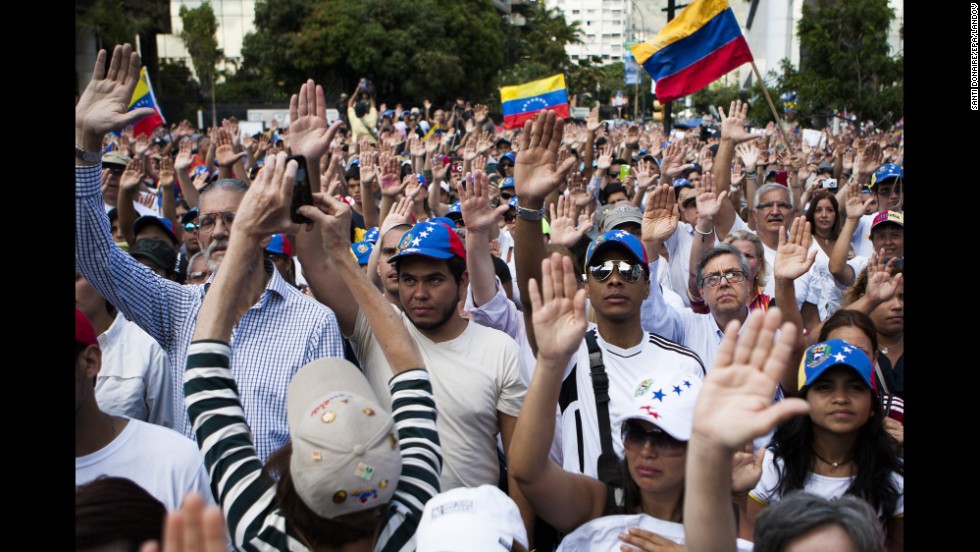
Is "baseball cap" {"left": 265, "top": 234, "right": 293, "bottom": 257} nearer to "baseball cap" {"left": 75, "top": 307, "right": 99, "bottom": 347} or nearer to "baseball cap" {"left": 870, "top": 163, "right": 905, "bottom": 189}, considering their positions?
"baseball cap" {"left": 75, "top": 307, "right": 99, "bottom": 347}

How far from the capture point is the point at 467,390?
3424 mm

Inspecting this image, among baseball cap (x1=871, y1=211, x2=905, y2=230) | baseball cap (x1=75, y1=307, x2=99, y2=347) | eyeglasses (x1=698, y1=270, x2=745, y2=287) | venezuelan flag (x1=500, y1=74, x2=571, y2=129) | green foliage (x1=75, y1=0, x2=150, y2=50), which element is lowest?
eyeglasses (x1=698, y1=270, x2=745, y2=287)

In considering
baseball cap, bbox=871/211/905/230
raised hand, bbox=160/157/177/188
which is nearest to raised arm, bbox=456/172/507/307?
baseball cap, bbox=871/211/905/230

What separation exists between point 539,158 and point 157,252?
235cm

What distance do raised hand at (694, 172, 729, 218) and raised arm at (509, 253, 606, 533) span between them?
12.3 ft

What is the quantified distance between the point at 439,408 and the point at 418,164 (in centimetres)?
828

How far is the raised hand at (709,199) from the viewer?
620 centimetres

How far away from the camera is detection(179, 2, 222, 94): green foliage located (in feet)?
151

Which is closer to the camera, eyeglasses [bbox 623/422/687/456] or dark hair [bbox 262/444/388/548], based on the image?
dark hair [bbox 262/444/388/548]

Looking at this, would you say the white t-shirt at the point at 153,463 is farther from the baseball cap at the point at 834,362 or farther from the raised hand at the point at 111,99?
the baseball cap at the point at 834,362

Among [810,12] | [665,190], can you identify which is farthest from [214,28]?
[665,190]

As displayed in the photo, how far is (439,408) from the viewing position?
3420 millimetres

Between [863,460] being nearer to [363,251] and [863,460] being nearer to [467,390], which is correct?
[467,390]

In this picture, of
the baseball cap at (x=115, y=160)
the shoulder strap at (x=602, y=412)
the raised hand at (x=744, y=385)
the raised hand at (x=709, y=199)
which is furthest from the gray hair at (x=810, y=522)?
the baseball cap at (x=115, y=160)
